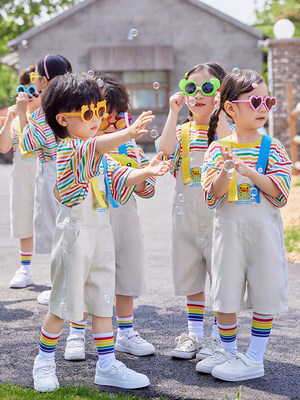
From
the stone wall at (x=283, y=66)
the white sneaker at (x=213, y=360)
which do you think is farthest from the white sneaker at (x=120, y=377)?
the stone wall at (x=283, y=66)

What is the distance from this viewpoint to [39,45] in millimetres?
28719

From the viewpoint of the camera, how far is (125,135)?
3271mm

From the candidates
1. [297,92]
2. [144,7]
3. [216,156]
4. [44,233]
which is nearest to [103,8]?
[144,7]

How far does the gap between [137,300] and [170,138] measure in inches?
80.7

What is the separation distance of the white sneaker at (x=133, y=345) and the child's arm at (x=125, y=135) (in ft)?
4.73

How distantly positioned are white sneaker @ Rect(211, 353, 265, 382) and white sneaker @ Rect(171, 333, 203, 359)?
405mm

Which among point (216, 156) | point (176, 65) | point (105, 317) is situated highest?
point (176, 65)

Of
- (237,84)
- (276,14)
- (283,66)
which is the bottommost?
(237,84)

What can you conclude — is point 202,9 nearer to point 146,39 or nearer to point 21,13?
point 146,39

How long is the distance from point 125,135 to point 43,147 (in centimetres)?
227

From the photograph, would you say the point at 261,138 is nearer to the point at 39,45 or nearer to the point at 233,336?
the point at 233,336

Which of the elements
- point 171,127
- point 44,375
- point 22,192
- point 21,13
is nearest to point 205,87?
point 171,127

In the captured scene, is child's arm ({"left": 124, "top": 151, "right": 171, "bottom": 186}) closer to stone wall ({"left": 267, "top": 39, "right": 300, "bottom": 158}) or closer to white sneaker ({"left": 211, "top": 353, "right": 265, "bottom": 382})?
white sneaker ({"left": 211, "top": 353, "right": 265, "bottom": 382})

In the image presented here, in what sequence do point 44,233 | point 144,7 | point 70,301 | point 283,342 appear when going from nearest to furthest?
point 70,301 < point 283,342 < point 44,233 < point 144,7
